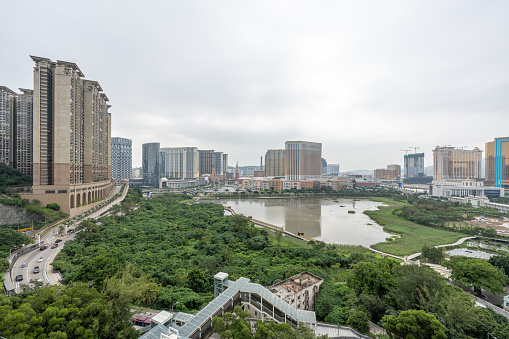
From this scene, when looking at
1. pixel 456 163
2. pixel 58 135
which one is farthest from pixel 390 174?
pixel 58 135

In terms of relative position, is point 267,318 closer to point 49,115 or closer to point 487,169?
point 49,115

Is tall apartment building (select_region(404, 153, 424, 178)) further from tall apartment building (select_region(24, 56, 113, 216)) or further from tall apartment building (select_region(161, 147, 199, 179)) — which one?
tall apartment building (select_region(24, 56, 113, 216))

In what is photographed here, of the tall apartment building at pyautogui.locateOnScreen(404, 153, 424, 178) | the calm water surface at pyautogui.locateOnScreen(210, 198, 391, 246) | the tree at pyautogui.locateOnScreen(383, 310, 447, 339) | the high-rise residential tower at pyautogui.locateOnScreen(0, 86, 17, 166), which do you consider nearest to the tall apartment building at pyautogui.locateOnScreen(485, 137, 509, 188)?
the calm water surface at pyautogui.locateOnScreen(210, 198, 391, 246)

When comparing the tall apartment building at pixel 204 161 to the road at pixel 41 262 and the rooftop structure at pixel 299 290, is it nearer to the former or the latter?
the road at pixel 41 262

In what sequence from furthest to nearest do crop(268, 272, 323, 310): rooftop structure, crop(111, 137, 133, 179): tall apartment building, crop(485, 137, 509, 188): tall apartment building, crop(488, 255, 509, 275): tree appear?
crop(111, 137, 133, 179): tall apartment building → crop(485, 137, 509, 188): tall apartment building → crop(488, 255, 509, 275): tree → crop(268, 272, 323, 310): rooftop structure

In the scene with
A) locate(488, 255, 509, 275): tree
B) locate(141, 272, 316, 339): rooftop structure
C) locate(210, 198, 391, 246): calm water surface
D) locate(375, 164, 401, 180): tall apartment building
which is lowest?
locate(210, 198, 391, 246): calm water surface

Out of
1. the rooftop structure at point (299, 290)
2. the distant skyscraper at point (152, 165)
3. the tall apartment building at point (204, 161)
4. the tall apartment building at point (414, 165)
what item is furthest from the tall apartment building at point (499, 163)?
the distant skyscraper at point (152, 165)

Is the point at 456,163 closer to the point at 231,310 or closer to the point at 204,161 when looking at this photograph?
the point at 204,161
